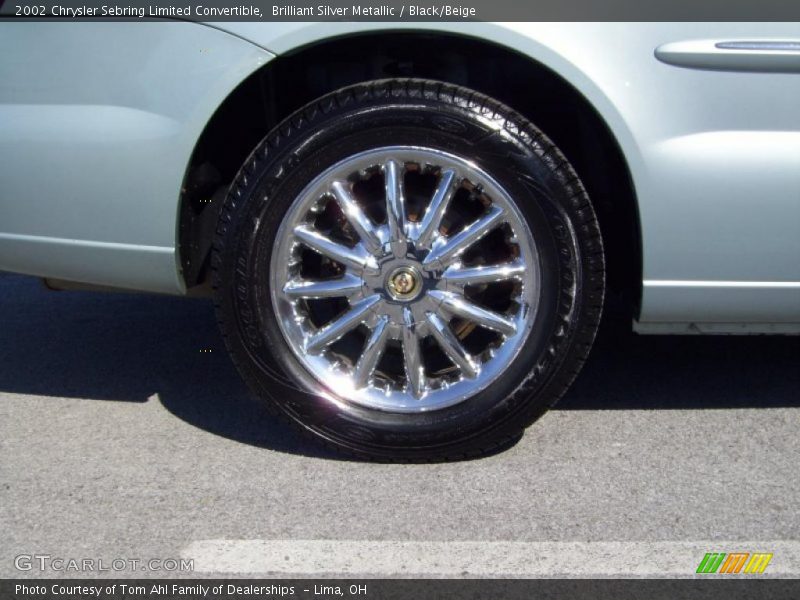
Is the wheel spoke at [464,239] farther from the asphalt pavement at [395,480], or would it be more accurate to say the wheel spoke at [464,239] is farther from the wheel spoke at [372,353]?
the asphalt pavement at [395,480]

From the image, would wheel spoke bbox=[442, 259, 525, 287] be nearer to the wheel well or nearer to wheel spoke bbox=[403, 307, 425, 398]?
wheel spoke bbox=[403, 307, 425, 398]

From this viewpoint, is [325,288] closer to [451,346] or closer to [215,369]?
[451,346]

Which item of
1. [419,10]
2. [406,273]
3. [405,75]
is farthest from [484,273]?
[419,10]

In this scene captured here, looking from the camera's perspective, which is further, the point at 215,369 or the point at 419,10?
the point at 215,369

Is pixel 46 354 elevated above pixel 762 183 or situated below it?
below

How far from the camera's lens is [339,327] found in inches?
120

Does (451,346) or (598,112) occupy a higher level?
(598,112)

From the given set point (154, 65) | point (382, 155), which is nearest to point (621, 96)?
point (382, 155)

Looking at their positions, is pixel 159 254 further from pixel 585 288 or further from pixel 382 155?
pixel 585 288

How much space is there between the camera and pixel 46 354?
3.99 metres

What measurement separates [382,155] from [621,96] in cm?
62

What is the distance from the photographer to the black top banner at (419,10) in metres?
2.76

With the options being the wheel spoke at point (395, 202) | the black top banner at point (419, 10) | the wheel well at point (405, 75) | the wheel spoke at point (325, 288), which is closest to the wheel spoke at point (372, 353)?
the wheel spoke at point (325, 288)

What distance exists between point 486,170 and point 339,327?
0.57 m
